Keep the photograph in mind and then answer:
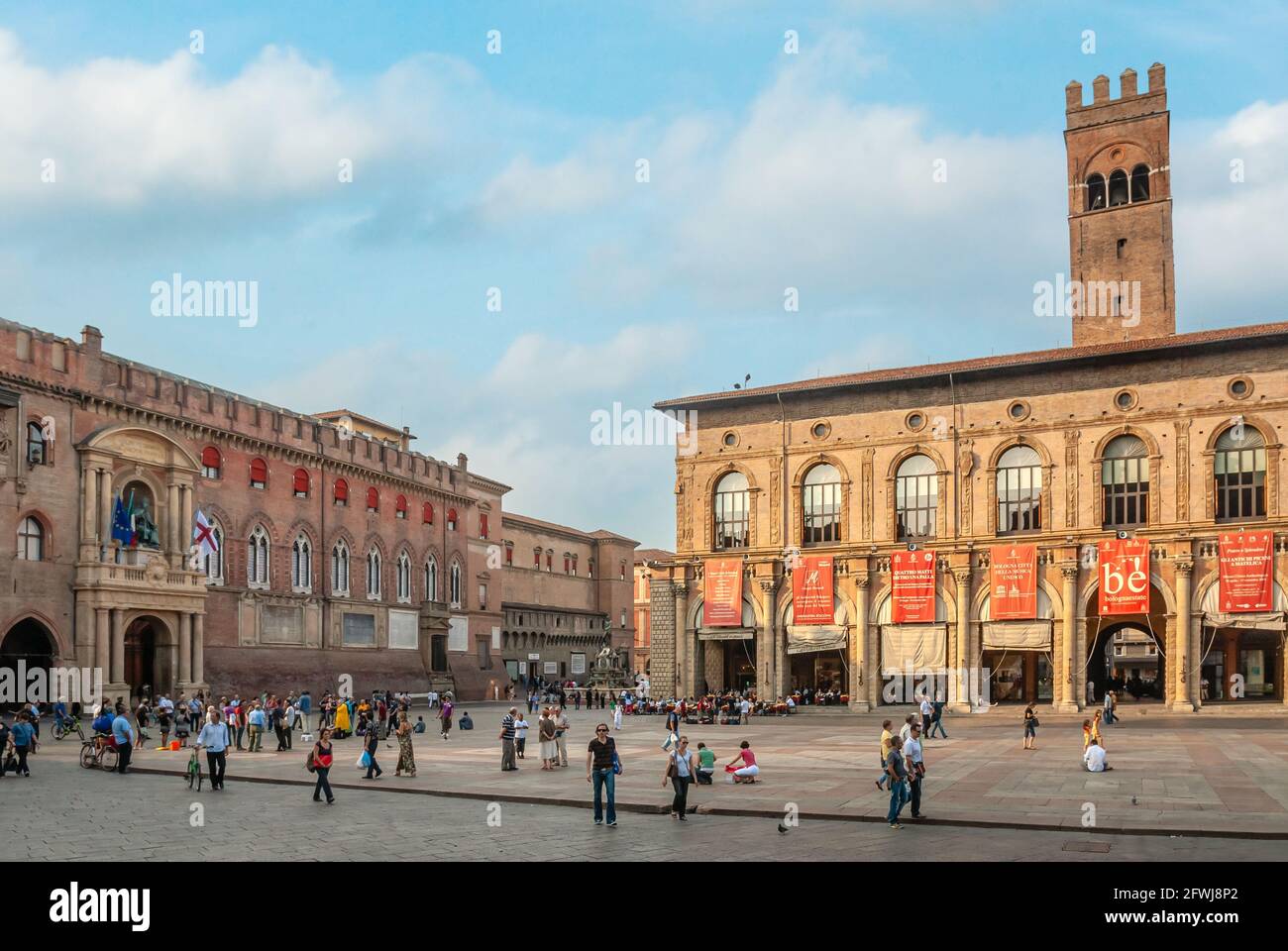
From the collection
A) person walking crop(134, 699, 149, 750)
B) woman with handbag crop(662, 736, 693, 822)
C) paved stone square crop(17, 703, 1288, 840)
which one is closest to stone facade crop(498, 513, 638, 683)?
person walking crop(134, 699, 149, 750)

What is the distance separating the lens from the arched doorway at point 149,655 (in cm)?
4709

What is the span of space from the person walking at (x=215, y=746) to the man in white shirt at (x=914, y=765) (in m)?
12.9

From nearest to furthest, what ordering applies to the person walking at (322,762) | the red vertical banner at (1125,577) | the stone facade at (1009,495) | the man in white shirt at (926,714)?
1. the person walking at (322,762)
2. the man in white shirt at (926,714)
3. the stone facade at (1009,495)
4. the red vertical banner at (1125,577)

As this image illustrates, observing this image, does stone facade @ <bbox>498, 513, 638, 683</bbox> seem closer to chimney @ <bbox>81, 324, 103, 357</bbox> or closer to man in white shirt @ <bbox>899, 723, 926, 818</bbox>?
chimney @ <bbox>81, 324, 103, 357</bbox>

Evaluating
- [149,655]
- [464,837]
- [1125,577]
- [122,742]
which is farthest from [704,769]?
[149,655]

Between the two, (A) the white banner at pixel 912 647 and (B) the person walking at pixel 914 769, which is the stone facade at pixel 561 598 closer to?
(A) the white banner at pixel 912 647

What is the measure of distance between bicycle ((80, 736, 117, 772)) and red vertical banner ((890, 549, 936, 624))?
32.6 metres

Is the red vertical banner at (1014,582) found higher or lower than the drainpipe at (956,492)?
lower

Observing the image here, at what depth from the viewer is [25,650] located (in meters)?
42.4

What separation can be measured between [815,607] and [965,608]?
257 inches

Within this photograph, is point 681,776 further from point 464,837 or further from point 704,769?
point 704,769

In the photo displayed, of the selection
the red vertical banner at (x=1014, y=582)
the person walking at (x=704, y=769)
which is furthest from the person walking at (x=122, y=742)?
the red vertical banner at (x=1014, y=582)
